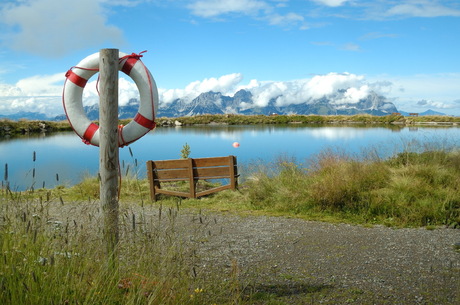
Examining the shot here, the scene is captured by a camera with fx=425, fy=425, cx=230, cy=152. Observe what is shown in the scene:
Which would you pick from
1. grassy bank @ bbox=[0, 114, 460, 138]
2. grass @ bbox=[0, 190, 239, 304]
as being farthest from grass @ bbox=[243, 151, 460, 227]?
grassy bank @ bbox=[0, 114, 460, 138]

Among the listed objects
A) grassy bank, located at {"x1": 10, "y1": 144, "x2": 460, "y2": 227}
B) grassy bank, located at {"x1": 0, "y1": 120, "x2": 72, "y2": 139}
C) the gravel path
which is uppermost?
grassy bank, located at {"x1": 0, "y1": 120, "x2": 72, "y2": 139}

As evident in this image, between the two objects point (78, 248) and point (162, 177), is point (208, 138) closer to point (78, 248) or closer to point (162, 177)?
point (162, 177)

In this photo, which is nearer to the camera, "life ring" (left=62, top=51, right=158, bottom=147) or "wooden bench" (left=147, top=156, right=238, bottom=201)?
"life ring" (left=62, top=51, right=158, bottom=147)

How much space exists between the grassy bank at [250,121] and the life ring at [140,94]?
34852 mm

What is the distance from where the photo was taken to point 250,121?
50281mm

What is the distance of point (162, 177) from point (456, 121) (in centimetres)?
4032

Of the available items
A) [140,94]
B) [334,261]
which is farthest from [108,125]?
[334,261]

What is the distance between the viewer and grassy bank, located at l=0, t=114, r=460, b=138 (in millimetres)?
A: 37916

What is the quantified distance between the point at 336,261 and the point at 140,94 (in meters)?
2.92

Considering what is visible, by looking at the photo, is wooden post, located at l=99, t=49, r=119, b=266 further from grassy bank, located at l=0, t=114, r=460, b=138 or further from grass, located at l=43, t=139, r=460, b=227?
grassy bank, located at l=0, t=114, r=460, b=138

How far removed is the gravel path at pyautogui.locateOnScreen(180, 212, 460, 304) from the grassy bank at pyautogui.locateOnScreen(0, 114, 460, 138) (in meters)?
35.8

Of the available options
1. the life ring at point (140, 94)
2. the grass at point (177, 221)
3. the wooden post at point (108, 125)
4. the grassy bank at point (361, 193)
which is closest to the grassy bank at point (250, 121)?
the grass at point (177, 221)

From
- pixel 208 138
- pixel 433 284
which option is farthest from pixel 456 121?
pixel 433 284

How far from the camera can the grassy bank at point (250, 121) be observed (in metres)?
37.9
